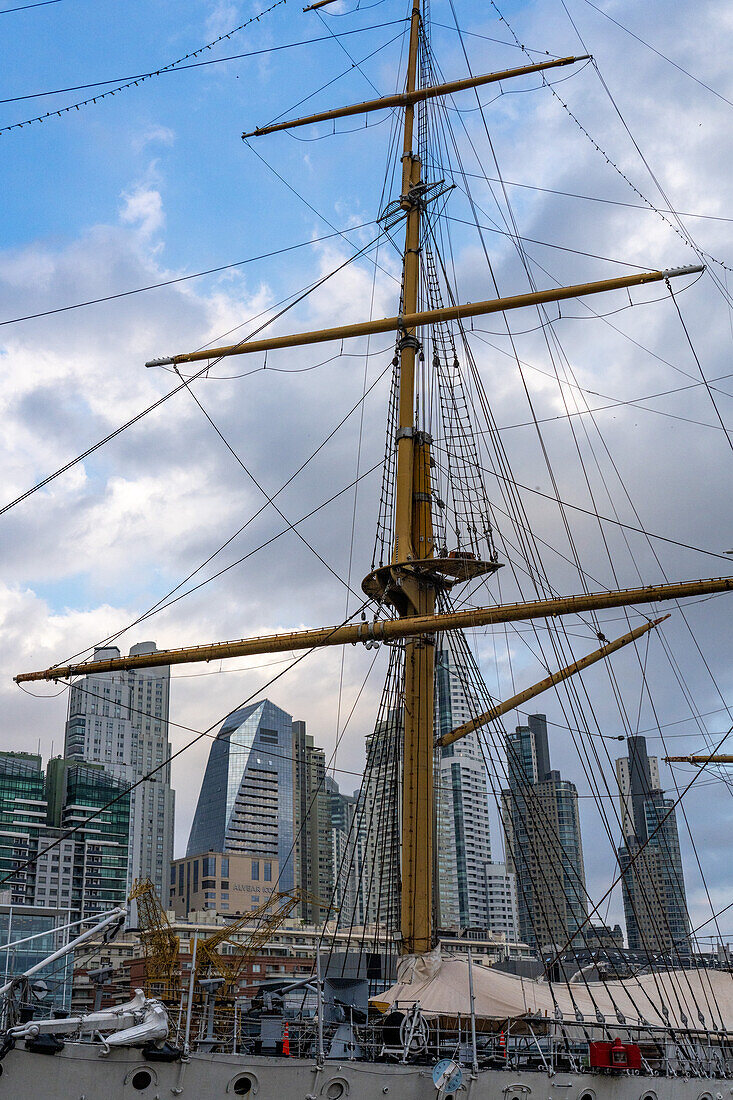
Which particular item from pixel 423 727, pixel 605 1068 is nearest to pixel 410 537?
pixel 423 727

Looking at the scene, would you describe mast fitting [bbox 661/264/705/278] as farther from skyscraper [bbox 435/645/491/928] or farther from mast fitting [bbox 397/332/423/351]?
skyscraper [bbox 435/645/491/928]

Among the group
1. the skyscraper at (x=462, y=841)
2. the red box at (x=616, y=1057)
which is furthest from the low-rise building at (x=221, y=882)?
the red box at (x=616, y=1057)

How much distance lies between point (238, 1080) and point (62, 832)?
429 ft

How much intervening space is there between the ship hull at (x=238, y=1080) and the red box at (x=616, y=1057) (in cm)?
40

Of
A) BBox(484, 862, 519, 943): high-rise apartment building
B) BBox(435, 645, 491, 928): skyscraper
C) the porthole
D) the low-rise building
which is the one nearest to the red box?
the porthole

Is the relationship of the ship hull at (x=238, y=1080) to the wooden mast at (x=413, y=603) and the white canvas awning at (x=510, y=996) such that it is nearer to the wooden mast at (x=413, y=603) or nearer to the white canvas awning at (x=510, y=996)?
the white canvas awning at (x=510, y=996)

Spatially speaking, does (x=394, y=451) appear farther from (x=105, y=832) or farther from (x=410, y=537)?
(x=105, y=832)

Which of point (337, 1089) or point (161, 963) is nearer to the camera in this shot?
point (337, 1089)

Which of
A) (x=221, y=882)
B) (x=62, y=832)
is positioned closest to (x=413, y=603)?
(x=62, y=832)

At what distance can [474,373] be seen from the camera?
3375cm

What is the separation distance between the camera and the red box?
18750 mm

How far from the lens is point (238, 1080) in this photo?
15414 mm

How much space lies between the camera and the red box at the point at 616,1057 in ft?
61.5

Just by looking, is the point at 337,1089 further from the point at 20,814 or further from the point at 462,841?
the point at 462,841
